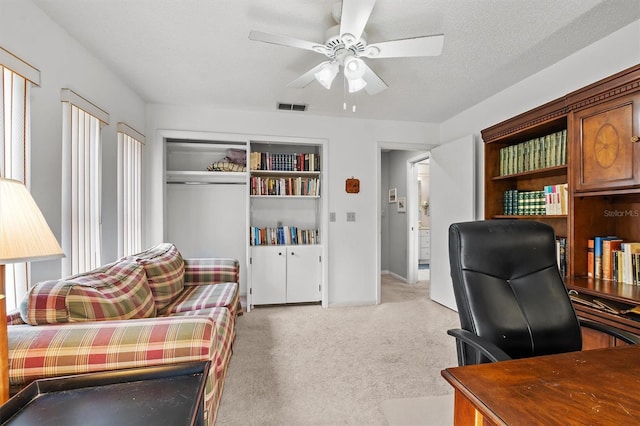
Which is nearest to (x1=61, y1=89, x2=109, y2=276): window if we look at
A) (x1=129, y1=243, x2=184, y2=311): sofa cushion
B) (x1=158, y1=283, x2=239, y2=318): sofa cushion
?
(x1=129, y1=243, x2=184, y2=311): sofa cushion

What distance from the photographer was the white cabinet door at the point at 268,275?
3.62 m

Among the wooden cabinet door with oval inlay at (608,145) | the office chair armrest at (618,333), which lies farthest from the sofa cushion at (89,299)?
the wooden cabinet door with oval inlay at (608,145)

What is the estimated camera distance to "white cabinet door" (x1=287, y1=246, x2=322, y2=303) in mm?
3713

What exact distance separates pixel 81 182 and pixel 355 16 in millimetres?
2126

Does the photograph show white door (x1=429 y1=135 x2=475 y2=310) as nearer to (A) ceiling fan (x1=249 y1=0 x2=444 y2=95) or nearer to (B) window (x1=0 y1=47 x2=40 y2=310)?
(A) ceiling fan (x1=249 y1=0 x2=444 y2=95)

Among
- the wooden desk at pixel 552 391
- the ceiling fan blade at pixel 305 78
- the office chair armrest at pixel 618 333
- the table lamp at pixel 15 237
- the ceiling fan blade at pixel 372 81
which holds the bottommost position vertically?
the office chair armrest at pixel 618 333

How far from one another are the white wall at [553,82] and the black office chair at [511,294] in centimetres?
162

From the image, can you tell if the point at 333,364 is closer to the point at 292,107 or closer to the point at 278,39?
the point at 278,39

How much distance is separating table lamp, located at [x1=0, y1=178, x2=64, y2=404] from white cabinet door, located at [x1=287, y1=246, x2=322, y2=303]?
2807mm

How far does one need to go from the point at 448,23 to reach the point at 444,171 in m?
2.10

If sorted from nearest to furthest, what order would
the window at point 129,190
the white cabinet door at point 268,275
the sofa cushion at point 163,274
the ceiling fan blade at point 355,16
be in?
1. the ceiling fan blade at point 355,16
2. the sofa cushion at point 163,274
3. the window at point 129,190
4. the white cabinet door at point 268,275

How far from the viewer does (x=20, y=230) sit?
0.93 metres

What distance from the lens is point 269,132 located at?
359 centimetres

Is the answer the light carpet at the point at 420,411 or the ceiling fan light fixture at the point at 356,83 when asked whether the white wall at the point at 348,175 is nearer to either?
the ceiling fan light fixture at the point at 356,83
